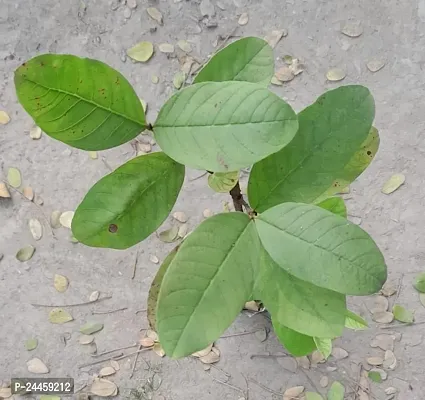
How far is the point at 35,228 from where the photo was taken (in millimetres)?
1124

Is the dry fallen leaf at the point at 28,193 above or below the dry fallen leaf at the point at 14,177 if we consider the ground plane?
below

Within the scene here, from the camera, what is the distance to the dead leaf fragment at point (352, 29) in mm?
1172

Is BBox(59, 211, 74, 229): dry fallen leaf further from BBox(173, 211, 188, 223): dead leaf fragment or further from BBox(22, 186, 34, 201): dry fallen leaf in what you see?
BBox(173, 211, 188, 223): dead leaf fragment

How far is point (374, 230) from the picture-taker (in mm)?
1096

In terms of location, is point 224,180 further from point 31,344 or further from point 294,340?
point 31,344

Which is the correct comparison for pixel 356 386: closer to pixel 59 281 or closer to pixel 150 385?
pixel 150 385

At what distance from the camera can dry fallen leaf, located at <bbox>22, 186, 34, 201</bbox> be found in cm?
114

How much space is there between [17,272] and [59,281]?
0.30 feet

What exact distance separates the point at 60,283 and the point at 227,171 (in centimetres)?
75

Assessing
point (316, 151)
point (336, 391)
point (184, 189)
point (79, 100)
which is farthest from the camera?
point (184, 189)

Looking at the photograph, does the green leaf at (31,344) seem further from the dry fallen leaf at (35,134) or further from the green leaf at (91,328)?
the dry fallen leaf at (35,134)

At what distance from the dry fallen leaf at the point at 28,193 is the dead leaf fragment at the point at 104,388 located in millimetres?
391

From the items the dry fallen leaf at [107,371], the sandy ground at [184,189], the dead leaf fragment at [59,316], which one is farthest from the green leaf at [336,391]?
the dead leaf fragment at [59,316]

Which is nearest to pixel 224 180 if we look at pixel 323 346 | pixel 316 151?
pixel 316 151
